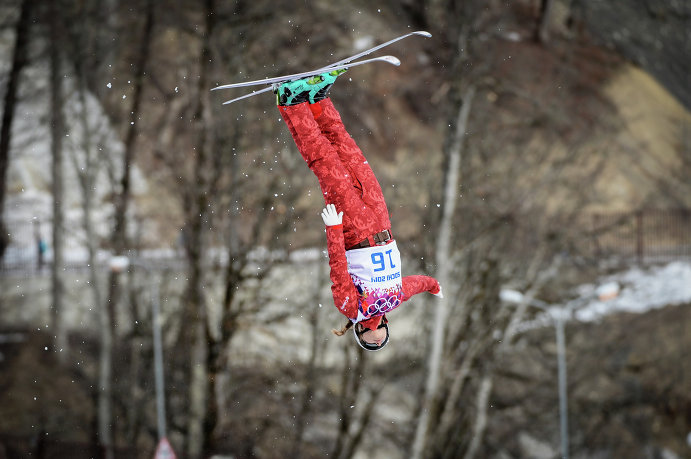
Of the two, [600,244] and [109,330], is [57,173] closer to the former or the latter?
[109,330]

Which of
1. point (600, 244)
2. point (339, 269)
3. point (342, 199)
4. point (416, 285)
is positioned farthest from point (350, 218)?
point (600, 244)

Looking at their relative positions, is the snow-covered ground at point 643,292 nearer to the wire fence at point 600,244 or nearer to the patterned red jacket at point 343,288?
the wire fence at point 600,244

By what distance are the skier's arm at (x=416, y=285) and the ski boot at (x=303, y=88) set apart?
1.42m

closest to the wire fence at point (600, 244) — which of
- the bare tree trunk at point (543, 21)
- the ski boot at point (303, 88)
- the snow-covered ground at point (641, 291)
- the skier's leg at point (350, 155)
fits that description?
the snow-covered ground at point (641, 291)

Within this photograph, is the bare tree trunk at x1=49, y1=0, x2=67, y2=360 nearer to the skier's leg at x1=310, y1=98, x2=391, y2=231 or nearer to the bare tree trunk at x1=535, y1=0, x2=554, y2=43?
the skier's leg at x1=310, y1=98, x2=391, y2=231

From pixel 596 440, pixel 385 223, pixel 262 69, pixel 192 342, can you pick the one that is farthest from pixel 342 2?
pixel 385 223

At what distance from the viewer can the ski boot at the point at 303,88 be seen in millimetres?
4273

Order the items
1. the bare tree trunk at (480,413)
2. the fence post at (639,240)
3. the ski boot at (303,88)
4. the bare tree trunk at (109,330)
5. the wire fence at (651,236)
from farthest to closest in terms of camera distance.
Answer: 1. the wire fence at (651,236)
2. the fence post at (639,240)
3. the bare tree trunk at (480,413)
4. the bare tree trunk at (109,330)
5. the ski boot at (303,88)

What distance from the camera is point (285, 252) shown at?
634 inches

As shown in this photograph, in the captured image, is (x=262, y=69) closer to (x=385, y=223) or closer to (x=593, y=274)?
(x=385, y=223)

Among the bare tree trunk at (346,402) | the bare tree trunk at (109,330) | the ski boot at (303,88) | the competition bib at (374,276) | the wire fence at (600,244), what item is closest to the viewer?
the ski boot at (303,88)

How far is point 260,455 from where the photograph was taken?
16938 mm

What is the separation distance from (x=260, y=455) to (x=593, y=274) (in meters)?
11.1

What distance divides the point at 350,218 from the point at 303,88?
0.86 meters
